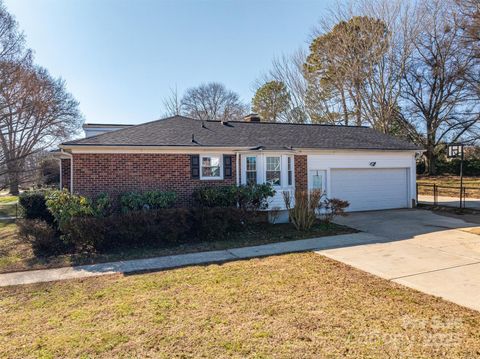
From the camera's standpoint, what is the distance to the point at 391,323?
430 cm

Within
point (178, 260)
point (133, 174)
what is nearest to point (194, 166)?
point (133, 174)

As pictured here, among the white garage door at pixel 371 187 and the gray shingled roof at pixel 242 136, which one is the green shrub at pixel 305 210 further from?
the white garage door at pixel 371 187

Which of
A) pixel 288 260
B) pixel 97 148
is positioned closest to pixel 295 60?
pixel 97 148

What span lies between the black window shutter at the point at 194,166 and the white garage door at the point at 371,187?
6.31m

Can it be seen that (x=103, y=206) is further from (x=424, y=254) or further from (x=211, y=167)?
(x=424, y=254)

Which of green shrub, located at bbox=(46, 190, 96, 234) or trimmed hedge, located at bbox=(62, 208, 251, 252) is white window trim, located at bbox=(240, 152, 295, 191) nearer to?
trimmed hedge, located at bbox=(62, 208, 251, 252)

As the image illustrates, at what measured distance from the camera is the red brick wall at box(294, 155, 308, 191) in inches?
548

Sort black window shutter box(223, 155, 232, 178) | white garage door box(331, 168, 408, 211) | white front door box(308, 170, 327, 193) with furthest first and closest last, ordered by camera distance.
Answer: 1. white garage door box(331, 168, 408, 211)
2. white front door box(308, 170, 327, 193)
3. black window shutter box(223, 155, 232, 178)

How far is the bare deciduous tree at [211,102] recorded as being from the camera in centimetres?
4194

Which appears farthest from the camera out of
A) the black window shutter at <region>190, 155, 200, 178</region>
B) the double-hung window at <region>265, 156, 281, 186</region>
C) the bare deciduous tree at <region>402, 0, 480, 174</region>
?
the bare deciduous tree at <region>402, 0, 480, 174</region>

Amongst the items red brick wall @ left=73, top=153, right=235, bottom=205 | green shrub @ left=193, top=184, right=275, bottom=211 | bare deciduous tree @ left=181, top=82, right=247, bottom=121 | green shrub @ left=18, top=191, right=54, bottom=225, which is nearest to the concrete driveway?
green shrub @ left=193, top=184, right=275, bottom=211

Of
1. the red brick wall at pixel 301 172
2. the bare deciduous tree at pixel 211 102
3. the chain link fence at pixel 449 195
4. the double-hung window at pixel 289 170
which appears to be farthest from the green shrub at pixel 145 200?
the bare deciduous tree at pixel 211 102

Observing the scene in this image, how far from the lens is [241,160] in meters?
12.8

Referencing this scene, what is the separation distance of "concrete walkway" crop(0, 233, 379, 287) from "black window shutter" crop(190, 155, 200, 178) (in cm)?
415
